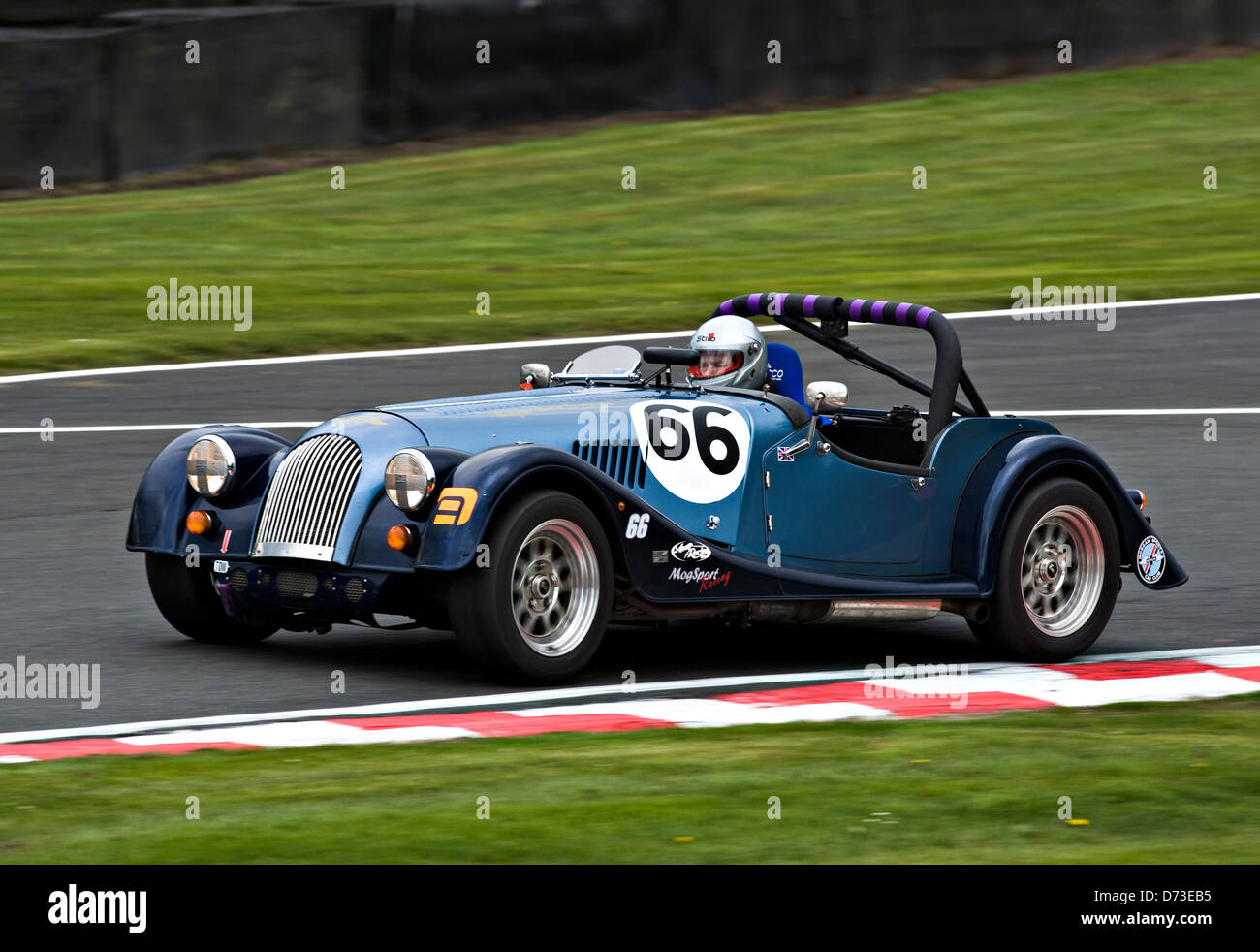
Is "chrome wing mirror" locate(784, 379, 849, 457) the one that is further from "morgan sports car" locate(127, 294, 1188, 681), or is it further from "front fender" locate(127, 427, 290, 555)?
"front fender" locate(127, 427, 290, 555)

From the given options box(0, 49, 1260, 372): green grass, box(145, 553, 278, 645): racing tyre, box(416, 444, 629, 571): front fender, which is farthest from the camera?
box(0, 49, 1260, 372): green grass

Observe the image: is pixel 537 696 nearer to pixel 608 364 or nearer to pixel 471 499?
pixel 471 499

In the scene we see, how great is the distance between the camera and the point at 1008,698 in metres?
9.12

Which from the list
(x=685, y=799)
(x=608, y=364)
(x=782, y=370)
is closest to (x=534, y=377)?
(x=608, y=364)

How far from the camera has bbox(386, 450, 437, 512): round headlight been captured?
8969mm

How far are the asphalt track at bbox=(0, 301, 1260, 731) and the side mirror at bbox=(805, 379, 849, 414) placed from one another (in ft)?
3.58

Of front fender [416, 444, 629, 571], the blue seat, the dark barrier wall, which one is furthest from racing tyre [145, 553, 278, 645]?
the dark barrier wall

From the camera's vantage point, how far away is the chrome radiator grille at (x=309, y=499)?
920 cm

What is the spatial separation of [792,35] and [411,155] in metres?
5.03

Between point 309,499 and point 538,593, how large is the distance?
3.41 feet

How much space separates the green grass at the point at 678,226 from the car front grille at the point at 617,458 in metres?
10.3
